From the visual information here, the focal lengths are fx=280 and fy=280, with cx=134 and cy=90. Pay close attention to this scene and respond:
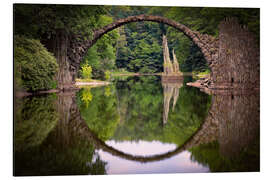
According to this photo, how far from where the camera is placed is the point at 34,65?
268 inches

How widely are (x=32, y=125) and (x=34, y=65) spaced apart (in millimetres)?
3553

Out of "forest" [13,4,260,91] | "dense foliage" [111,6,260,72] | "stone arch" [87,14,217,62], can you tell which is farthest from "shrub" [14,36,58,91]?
"dense foliage" [111,6,260,72]

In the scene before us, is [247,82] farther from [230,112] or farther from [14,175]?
[14,175]

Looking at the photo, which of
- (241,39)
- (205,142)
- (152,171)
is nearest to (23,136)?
(152,171)

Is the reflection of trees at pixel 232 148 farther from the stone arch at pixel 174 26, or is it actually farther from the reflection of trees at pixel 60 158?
the stone arch at pixel 174 26

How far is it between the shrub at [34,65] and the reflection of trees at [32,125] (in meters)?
1.65

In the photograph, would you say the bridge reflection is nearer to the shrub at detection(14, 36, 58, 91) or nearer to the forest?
the shrub at detection(14, 36, 58, 91)

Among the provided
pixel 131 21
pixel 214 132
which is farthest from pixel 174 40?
pixel 214 132

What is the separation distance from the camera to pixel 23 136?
3172 mm

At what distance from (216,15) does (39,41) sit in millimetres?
5045

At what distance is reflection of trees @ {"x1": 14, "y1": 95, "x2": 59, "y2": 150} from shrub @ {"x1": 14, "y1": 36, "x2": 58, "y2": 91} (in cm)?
165

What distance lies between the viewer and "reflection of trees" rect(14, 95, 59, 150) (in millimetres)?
2963

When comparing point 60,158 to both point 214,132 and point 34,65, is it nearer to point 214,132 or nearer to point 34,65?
point 214,132

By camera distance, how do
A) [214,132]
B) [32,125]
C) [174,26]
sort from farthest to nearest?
[174,26], [32,125], [214,132]
